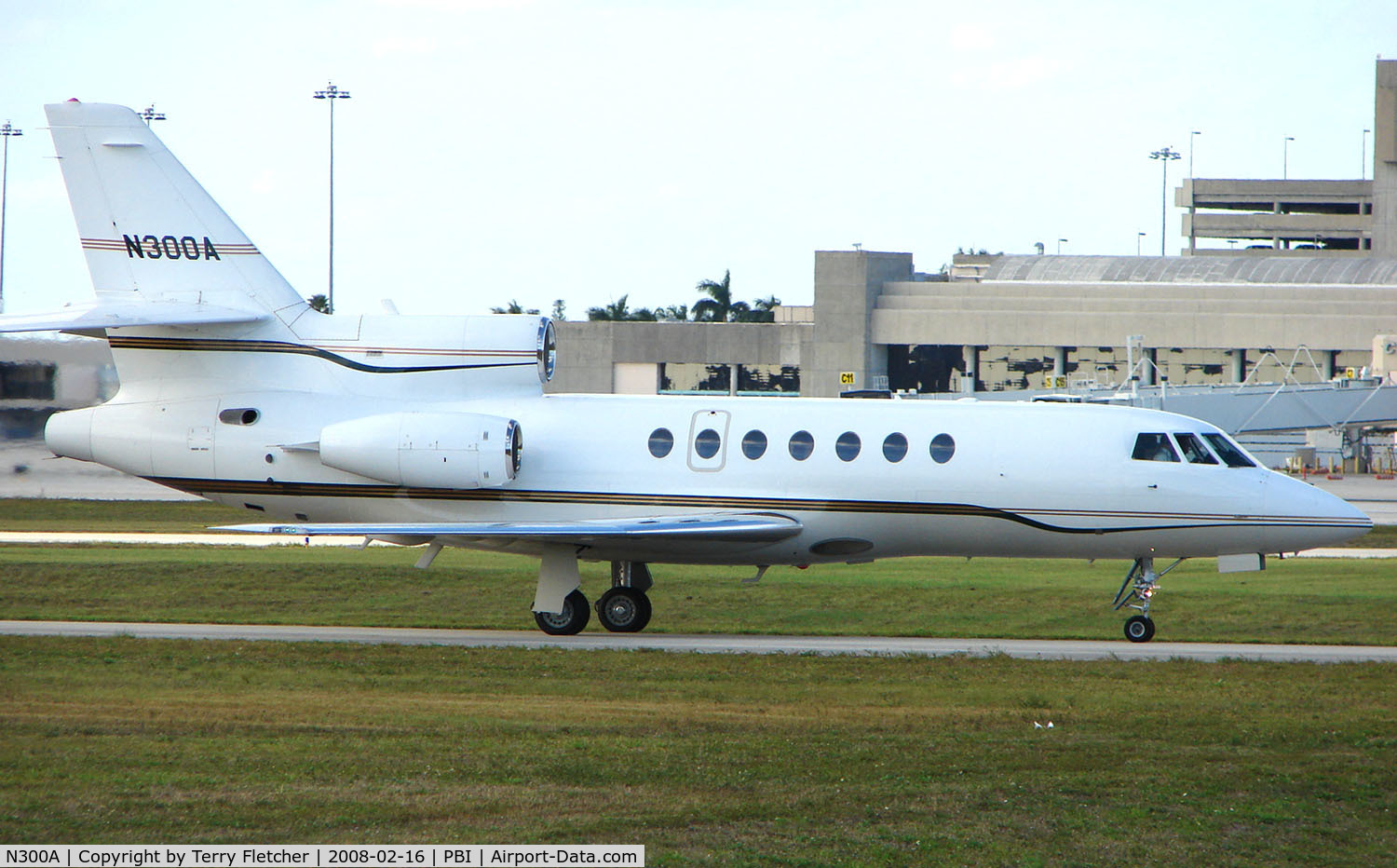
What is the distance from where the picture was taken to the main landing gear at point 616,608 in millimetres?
20938

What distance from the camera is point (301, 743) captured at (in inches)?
500

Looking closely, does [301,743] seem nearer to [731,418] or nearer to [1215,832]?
[1215,832]

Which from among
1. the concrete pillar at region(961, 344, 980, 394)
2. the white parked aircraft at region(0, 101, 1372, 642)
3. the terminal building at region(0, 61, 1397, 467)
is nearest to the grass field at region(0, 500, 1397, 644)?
the white parked aircraft at region(0, 101, 1372, 642)

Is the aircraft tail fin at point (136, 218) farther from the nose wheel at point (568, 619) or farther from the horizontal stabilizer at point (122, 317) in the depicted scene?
the nose wheel at point (568, 619)

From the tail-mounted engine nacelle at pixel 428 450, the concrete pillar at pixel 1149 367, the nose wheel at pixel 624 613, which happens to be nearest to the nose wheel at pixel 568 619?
the nose wheel at pixel 624 613

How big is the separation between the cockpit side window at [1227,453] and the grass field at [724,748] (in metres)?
2.84

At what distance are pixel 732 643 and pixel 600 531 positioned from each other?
2.60 metres

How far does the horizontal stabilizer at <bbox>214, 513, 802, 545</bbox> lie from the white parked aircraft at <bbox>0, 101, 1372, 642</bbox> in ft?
0.19

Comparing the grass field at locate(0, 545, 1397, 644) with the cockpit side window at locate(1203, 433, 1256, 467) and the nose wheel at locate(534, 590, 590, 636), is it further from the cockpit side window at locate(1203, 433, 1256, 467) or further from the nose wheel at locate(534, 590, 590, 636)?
the cockpit side window at locate(1203, 433, 1256, 467)

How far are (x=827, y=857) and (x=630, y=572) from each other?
1214 cm
